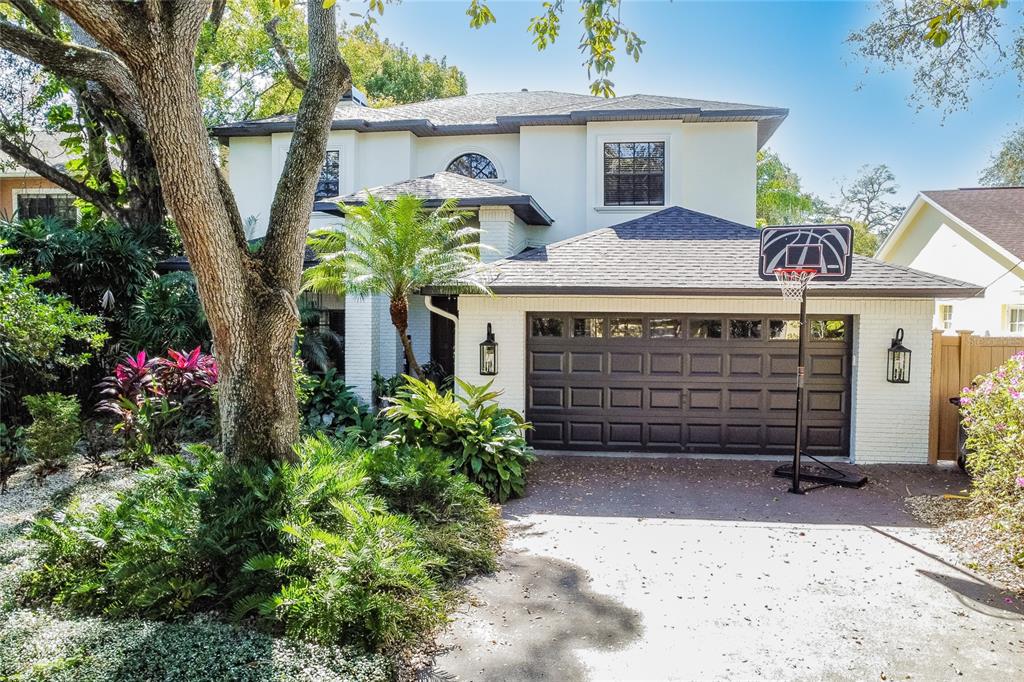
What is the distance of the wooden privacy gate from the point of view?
880 cm

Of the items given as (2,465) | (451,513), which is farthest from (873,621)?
(2,465)

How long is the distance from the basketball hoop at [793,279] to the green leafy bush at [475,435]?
379 centimetres

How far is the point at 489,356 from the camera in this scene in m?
9.43

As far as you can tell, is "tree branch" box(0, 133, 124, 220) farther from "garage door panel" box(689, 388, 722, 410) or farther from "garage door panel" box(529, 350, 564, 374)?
"garage door panel" box(689, 388, 722, 410)

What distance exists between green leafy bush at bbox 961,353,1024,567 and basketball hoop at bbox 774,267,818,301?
2.13m

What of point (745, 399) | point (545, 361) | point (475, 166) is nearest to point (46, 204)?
point (475, 166)

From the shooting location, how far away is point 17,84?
14.2 metres

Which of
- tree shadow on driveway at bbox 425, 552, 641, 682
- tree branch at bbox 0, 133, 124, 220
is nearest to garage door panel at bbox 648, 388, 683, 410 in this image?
tree shadow on driveway at bbox 425, 552, 641, 682

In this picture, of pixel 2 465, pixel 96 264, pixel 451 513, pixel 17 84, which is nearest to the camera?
pixel 451 513

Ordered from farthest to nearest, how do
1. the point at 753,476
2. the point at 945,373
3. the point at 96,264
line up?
the point at 96,264
the point at 945,373
the point at 753,476

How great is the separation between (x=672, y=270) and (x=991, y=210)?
11088 mm

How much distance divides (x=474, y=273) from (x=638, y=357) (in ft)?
Result: 8.85

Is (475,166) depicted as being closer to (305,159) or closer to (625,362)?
(625,362)

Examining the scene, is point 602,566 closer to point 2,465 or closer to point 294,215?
point 294,215
